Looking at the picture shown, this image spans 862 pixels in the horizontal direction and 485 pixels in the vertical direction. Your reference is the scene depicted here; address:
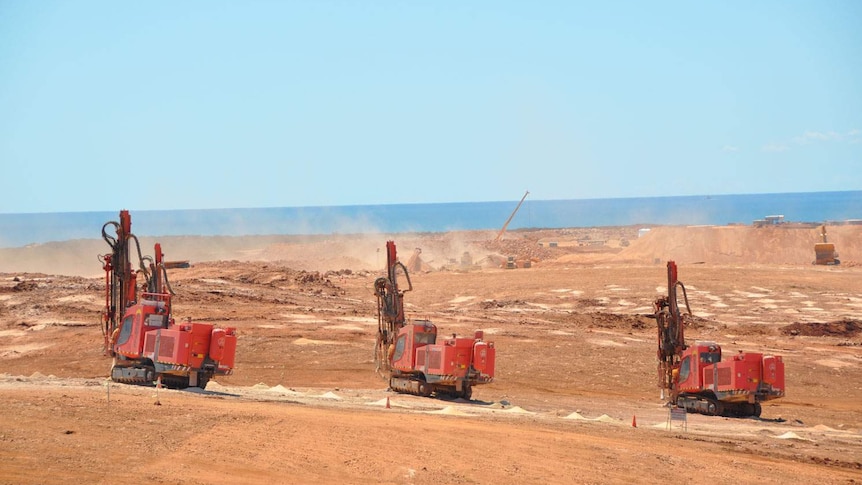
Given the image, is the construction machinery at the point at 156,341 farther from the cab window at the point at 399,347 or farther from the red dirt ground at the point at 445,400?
the cab window at the point at 399,347

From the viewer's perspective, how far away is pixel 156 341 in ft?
94.2

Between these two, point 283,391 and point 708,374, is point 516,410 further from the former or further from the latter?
point 283,391

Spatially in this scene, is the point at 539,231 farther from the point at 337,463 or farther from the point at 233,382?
the point at 337,463

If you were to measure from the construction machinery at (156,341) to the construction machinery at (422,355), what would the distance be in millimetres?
5183

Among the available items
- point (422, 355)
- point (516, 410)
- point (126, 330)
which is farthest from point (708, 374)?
point (126, 330)

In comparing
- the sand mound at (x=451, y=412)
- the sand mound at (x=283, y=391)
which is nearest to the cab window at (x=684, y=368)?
the sand mound at (x=451, y=412)

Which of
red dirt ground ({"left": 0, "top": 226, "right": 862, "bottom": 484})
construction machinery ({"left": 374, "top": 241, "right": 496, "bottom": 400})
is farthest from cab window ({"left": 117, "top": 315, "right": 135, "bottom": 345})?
construction machinery ({"left": 374, "top": 241, "right": 496, "bottom": 400})

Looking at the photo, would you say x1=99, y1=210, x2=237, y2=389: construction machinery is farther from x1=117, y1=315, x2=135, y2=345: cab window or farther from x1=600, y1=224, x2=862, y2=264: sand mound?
x1=600, y1=224, x2=862, y2=264: sand mound

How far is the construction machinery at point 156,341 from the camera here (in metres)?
28.4

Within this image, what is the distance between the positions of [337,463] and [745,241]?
7815 centimetres

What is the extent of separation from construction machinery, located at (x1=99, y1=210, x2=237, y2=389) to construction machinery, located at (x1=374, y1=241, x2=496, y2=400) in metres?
5.18

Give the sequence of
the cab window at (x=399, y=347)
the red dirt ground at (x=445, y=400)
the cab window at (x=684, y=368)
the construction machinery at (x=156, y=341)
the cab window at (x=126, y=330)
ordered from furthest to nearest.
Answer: the cab window at (x=399, y=347) < the cab window at (x=684, y=368) < the cab window at (x=126, y=330) < the construction machinery at (x=156, y=341) < the red dirt ground at (x=445, y=400)

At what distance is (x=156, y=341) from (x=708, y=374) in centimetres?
1562

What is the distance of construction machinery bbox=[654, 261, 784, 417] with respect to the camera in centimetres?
2969
